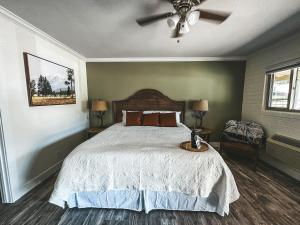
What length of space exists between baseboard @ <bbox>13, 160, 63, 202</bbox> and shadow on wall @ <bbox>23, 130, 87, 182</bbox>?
2 cm

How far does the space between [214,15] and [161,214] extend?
2.28 metres

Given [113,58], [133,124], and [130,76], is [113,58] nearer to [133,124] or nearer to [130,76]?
[130,76]

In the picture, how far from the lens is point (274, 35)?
7.91ft

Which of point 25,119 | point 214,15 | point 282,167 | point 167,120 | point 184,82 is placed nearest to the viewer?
point 214,15

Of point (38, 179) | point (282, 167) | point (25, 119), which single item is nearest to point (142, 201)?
point (38, 179)

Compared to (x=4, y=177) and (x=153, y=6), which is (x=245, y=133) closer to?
(x=153, y=6)

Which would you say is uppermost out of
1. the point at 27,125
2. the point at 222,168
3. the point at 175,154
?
the point at 27,125

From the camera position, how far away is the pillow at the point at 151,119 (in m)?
3.26

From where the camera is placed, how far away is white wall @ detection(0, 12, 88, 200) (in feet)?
5.87

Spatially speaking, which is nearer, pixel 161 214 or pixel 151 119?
pixel 161 214

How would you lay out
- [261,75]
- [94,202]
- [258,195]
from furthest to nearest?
[261,75], [258,195], [94,202]

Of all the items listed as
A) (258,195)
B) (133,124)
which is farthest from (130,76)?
(258,195)

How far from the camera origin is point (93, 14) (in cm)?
178

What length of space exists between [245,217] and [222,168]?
649mm
